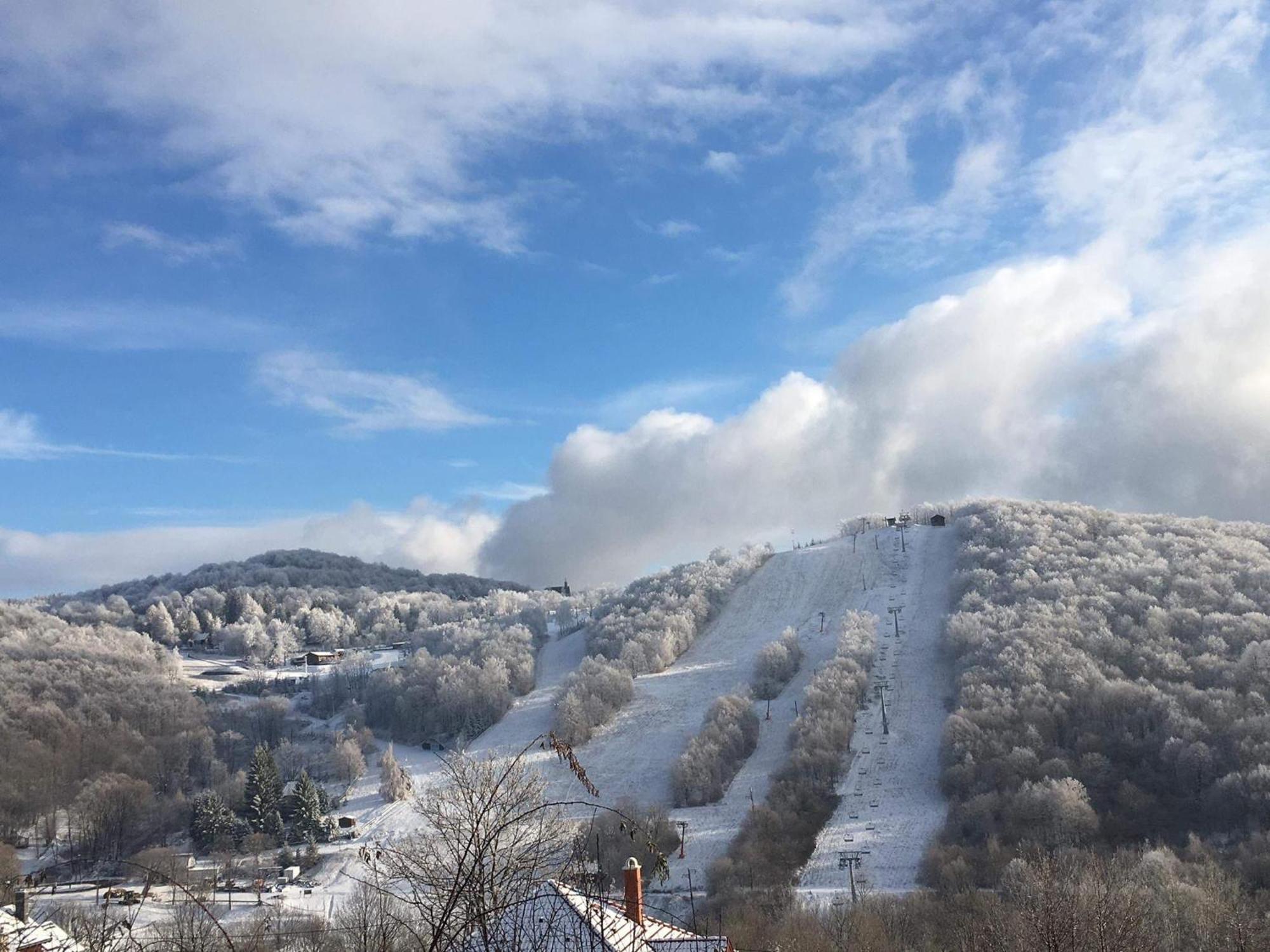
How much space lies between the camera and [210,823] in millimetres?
62875

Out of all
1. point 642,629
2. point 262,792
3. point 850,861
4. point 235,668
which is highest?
point 235,668

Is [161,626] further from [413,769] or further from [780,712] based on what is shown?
[780,712]

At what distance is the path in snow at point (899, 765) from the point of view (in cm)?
4744

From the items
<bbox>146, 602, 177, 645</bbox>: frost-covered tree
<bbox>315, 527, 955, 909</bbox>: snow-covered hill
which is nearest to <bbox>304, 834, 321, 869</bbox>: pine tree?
<bbox>315, 527, 955, 909</bbox>: snow-covered hill

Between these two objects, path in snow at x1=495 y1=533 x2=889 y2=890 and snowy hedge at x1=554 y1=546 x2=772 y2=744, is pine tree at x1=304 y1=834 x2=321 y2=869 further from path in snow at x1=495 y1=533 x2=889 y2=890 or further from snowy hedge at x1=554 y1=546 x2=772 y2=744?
snowy hedge at x1=554 y1=546 x2=772 y2=744

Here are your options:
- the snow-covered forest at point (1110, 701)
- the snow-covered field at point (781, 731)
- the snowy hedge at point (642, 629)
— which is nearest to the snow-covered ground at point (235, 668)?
the snowy hedge at point (642, 629)

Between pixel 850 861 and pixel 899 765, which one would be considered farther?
pixel 899 765

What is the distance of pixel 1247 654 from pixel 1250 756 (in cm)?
1403

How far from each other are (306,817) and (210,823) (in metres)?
6.74

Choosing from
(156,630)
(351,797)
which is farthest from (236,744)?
(156,630)

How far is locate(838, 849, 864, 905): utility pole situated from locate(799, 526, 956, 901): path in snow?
270mm

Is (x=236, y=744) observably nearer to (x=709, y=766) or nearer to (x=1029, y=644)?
(x=709, y=766)

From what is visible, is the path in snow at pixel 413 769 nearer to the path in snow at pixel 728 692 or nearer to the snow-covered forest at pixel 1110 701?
the path in snow at pixel 728 692

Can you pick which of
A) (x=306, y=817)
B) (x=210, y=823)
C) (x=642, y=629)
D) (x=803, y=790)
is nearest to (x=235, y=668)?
(x=642, y=629)
